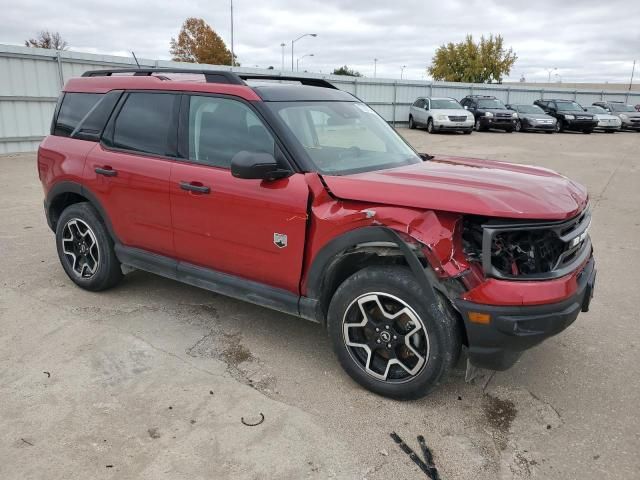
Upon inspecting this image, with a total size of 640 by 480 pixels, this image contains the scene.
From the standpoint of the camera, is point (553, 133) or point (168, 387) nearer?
point (168, 387)

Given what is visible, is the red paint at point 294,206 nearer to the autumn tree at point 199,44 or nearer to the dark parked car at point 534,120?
the dark parked car at point 534,120

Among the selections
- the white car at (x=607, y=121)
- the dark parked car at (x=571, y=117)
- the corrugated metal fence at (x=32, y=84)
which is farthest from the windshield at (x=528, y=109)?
the corrugated metal fence at (x=32, y=84)

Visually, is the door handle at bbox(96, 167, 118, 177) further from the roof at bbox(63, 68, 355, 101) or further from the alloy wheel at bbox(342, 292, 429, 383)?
the alloy wheel at bbox(342, 292, 429, 383)

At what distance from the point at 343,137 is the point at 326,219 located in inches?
36.1

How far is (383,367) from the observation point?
123 inches

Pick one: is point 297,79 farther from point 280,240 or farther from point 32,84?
point 32,84

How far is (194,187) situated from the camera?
12.0 ft

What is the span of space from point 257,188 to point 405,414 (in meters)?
1.62

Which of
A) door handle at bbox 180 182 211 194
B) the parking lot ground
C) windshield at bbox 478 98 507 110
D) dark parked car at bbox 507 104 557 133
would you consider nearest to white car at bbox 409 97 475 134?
windshield at bbox 478 98 507 110

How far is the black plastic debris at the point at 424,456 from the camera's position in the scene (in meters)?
2.51

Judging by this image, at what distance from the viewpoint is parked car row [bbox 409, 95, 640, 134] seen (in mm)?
23469

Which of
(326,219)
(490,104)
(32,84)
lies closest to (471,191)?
(326,219)

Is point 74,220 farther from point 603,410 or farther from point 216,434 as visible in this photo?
point 603,410

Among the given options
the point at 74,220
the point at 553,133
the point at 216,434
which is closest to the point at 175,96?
the point at 74,220
